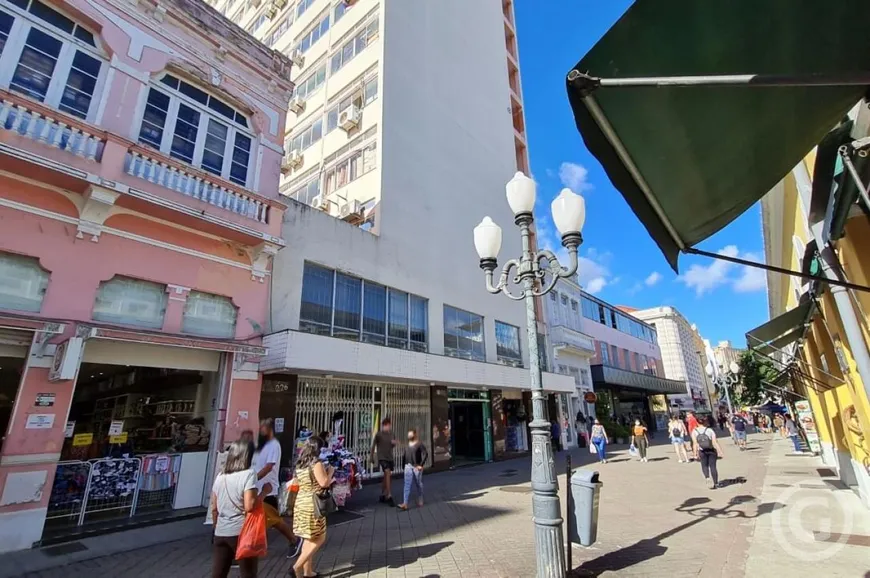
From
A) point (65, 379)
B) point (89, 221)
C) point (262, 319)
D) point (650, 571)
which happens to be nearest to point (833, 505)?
point (650, 571)

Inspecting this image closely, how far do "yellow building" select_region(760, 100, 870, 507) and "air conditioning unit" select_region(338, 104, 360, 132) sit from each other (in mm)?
13836

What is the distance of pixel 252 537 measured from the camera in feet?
13.6

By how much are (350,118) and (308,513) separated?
1527cm

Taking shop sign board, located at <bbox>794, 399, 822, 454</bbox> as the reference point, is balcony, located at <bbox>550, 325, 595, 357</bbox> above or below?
above

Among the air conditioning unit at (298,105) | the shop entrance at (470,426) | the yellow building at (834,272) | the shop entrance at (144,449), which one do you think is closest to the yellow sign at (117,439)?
the shop entrance at (144,449)

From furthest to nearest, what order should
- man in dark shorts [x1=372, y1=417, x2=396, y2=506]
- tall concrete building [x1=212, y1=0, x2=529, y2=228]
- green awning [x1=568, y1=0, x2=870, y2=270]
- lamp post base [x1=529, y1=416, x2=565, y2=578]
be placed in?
tall concrete building [x1=212, y1=0, x2=529, y2=228] < man in dark shorts [x1=372, y1=417, x2=396, y2=506] < lamp post base [x1=529, y1=416, x2=565, y2=578] < green awning [x1=568, y1=0, x2=870, y2=270]

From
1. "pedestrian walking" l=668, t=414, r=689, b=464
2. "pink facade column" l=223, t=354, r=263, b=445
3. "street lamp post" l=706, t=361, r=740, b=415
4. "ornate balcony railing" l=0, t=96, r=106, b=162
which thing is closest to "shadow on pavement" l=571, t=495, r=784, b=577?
"pedestrian walking" l=668, t=414, r=689, b=464

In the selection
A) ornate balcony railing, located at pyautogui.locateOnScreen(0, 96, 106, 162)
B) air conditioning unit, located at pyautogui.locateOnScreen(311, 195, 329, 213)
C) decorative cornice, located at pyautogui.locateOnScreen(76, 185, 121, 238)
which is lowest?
decorative cornice, located at pyautogui.locateOnScreen(76, 185, 121, 238)

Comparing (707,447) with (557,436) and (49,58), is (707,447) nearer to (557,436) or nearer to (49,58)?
(557,436)

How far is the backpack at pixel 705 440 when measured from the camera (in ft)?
31.4

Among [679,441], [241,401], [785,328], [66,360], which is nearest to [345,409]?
[241,401]

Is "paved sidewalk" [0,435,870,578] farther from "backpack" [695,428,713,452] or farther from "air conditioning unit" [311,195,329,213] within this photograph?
"air conditioning unit" [311,195,329,213]

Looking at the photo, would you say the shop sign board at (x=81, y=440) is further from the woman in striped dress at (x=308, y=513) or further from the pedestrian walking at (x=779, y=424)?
the pedestrian walking at (x=779, y=424)

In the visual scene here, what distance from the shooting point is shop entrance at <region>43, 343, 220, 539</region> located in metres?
7.42
